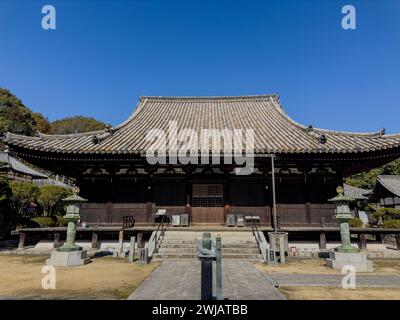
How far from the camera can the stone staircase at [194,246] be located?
10.6 m

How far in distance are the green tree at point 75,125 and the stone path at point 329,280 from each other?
231ft

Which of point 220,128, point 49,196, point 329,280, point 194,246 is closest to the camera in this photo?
point 329,280

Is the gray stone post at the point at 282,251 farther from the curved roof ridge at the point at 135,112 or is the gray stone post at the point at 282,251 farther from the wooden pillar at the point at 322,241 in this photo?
the curved roof ridge at the point at 135,112

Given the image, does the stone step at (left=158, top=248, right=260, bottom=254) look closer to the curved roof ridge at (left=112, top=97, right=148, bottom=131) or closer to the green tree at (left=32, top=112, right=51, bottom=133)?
the curved roof ridge at (left=112, top=97, right=148, bottom=131)

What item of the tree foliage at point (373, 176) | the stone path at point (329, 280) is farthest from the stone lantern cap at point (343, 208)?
the tree foliage at point (373, 176)

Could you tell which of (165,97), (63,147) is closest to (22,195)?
(63,147)

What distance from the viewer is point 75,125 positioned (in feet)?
226

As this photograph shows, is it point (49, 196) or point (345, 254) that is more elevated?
point (49, 196)

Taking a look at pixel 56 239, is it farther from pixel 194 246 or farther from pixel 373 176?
pixel 373 176

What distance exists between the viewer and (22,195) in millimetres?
20656

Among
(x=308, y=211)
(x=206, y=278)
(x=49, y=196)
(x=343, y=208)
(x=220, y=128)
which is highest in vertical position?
(x=220, y=128)

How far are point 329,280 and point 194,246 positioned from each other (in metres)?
5.79

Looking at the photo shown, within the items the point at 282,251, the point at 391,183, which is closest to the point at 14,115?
the point at 282,251

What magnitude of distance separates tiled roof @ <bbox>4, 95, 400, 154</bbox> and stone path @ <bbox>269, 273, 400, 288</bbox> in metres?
6.26
